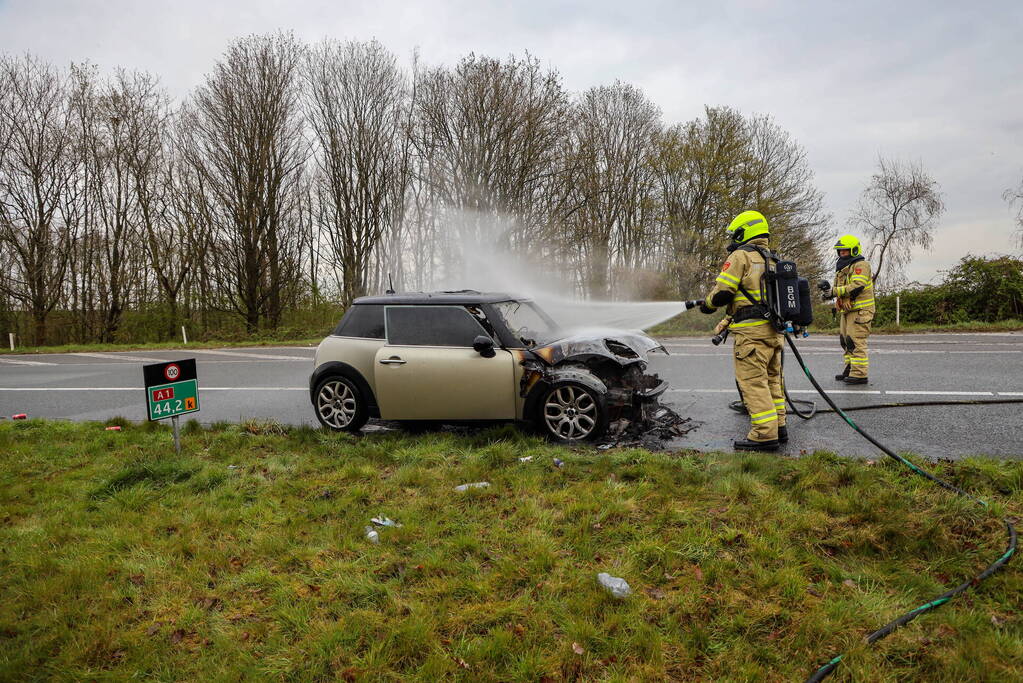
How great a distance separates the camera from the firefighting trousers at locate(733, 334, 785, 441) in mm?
5484

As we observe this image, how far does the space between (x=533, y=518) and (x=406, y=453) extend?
1860 millimetres

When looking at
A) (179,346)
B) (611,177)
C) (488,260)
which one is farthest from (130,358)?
(611,177)

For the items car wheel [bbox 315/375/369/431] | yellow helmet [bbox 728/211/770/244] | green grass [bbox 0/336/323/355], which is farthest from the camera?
green grass [bbox 0/336/323/355]

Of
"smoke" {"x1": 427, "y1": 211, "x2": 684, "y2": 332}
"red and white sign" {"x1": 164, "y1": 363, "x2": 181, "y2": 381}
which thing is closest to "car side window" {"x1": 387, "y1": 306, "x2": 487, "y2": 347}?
"red and white sign" {"x1": 164, "y1": 363, "x2": 181, "y2": 381}

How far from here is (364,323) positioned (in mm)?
6578

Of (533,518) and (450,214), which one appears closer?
(533,518)

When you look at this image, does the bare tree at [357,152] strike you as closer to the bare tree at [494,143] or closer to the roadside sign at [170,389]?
the bare tree at [494,143]

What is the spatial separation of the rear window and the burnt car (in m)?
0.01

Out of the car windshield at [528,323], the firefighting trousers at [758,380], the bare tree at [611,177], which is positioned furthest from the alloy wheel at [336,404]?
the bare tree at [611,177]

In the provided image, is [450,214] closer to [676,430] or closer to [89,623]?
[676,430]

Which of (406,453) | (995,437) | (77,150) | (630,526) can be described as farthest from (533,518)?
(77,150)

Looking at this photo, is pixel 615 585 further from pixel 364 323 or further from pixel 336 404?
pixel 364 323

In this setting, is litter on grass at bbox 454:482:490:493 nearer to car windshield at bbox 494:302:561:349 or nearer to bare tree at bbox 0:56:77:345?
car windshield at bbox 494:302:561:349

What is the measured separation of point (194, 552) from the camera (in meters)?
3.84
